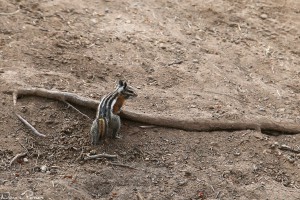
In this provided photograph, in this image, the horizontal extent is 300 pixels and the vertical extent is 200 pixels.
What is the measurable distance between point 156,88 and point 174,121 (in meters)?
0.82

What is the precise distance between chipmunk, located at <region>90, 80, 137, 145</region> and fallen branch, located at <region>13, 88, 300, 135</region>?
0.33 m

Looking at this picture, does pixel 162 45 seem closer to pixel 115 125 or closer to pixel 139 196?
pixel 115 125

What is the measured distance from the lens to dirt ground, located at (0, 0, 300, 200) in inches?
237

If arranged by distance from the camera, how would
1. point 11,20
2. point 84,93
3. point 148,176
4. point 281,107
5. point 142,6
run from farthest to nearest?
point 142,6, point 11,20, point 281,107, point 84,93, point 148,176

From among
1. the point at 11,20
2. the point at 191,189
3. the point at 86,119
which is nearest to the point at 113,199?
the point at 191,189

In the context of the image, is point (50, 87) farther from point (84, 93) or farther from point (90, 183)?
point (90, 183)

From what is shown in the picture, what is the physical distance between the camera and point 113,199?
5.68 metres

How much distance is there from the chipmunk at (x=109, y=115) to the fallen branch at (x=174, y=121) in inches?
13.2

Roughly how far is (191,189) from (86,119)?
5.10ft

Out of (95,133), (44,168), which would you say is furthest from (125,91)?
(44,168)

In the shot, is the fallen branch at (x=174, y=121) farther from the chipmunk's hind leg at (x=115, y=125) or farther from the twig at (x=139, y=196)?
the twig at (x=139, y=196)

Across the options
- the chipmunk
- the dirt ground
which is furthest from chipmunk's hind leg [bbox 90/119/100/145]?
the dirt ground

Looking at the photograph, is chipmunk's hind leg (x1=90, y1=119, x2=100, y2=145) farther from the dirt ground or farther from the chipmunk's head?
the chipmunk's head

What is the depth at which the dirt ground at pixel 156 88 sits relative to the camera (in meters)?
6.03
